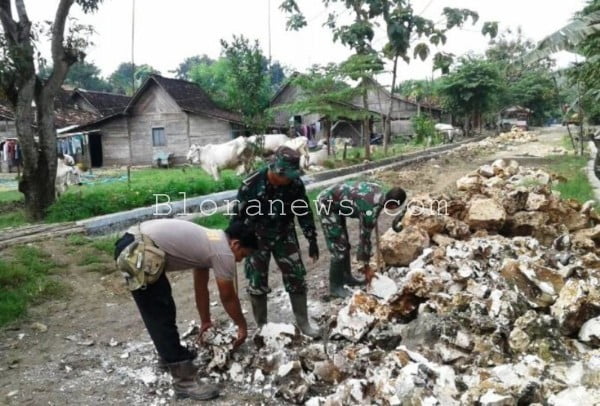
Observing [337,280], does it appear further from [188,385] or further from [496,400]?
[496,400]

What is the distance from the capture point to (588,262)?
184 inches

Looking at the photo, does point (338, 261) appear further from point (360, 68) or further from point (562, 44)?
point (360, 68)

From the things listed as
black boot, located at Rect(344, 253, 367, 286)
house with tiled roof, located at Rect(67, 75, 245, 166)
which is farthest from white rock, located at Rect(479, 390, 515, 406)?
house with tiled roof, located at Rect(67, 75, 245, 166)

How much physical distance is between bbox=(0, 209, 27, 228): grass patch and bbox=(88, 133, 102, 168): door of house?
54.5 feet

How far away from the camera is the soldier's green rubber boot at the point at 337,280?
4.95 m

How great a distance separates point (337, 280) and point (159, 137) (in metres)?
21.1

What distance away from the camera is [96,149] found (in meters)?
25.7

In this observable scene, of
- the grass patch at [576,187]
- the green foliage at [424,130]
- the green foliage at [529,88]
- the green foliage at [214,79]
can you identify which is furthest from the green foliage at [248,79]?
the green foliage at [529,88]

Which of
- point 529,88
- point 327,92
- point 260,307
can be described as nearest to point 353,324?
point 260,307

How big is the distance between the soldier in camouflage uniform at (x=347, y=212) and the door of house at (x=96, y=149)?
22.9m

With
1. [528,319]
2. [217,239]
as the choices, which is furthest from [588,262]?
[217,239]

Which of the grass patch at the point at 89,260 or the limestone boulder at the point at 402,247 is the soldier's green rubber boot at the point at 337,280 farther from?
the grass patch at the point at 89,260

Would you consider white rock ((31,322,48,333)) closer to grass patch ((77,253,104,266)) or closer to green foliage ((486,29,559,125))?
grass patch ((77,253,104,266))

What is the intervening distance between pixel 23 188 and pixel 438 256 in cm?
645
